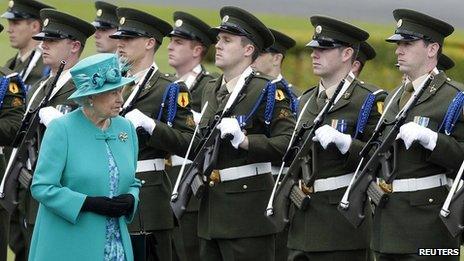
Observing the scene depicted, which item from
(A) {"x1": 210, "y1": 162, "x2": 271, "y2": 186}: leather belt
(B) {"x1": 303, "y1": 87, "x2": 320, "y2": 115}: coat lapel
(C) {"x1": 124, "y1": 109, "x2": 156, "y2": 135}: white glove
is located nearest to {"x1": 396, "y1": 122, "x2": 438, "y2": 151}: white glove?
(B) {"x1": 303, "y1": 87, "x2": 320, "y2": 115}: coat lapel

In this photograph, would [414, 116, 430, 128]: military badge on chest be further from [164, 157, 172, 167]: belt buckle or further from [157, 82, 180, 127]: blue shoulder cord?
[164, 157, 172, 167]: belt buckle

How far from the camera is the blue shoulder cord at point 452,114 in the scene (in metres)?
9.96

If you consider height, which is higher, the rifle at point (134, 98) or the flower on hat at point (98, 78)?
the flower on hat at point (98, 78)

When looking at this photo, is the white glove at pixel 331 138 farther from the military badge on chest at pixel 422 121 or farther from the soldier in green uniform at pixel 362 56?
the soldier in green uniform at pixel 362 56

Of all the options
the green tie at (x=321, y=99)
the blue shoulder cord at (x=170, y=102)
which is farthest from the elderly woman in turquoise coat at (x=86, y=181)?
the blue shoulder cord at (x=170, y=102)

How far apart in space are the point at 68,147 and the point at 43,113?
2.67 meters

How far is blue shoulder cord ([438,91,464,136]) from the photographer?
9.96 m

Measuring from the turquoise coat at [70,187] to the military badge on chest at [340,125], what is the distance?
2.13 meters

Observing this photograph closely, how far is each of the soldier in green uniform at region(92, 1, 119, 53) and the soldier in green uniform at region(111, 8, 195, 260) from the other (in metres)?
1.34

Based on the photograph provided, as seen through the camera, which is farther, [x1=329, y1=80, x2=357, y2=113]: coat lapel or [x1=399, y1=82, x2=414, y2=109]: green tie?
[x1=329, y1=80, x2=357, y2=113]: coat lapel

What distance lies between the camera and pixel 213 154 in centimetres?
1073

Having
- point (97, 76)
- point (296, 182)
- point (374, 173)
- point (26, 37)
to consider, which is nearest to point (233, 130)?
point (296, 182)

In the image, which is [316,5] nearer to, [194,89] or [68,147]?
[194,89]

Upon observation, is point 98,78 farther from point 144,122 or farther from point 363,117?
point 363,117
